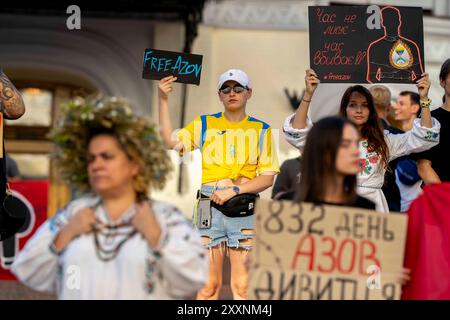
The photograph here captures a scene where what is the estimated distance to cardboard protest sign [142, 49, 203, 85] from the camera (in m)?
6.88

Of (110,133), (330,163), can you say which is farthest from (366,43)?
(110,133)

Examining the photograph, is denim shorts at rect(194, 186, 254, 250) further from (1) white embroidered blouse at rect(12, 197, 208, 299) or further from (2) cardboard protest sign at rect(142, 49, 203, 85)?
(1) white embroidered blouse at rect(12, 197, 208, 299)

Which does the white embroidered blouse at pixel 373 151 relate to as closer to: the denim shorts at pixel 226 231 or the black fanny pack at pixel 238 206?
the black fanny pack at pixel 238 206

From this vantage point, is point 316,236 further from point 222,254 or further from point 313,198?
point 222,254

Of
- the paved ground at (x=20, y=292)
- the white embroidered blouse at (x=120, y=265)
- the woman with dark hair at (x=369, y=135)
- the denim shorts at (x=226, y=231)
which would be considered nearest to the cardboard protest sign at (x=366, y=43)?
the woman with dark hair at (x=369, y=135)

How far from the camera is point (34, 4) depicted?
42.9ft

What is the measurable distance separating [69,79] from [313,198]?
33.1 ft

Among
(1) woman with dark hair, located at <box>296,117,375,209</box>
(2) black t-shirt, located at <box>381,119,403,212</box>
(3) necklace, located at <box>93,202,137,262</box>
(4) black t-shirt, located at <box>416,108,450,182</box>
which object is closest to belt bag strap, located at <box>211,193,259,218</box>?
(2) black t-shirt, located at <box>381,119,403,212</box>

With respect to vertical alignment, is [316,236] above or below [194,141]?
below

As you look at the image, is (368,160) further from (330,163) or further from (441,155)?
(330,163)

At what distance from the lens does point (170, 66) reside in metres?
6.92

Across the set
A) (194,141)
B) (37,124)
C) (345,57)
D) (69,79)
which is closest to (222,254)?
(194,141)

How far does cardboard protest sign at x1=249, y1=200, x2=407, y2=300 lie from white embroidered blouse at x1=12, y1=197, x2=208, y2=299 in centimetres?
37
